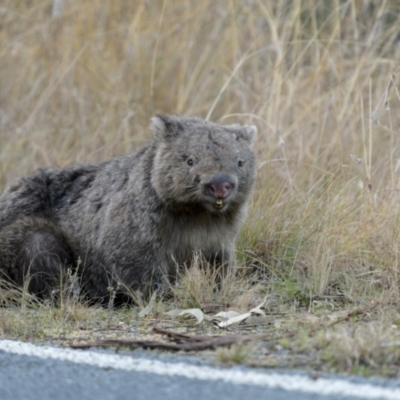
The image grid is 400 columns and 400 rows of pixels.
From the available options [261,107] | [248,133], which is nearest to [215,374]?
[248,133]

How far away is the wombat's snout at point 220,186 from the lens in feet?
22.6

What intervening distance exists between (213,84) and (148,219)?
4468mm

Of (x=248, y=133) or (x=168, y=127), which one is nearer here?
(x=168, y=127)

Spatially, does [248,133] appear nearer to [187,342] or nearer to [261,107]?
[261,107]

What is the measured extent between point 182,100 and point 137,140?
2.60 ft

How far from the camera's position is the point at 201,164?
280 inches

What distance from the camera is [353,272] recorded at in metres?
7.07

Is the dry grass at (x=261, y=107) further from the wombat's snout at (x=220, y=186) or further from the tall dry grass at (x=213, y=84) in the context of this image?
the wombat's snout at (x=220, y=186)

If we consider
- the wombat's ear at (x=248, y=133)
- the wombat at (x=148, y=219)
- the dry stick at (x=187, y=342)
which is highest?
the wombat's ear at (x=248, y=133)

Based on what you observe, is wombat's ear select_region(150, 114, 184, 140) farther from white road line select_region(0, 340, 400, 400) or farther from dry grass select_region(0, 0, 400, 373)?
white road line select_region(0, 340, 400, 400)

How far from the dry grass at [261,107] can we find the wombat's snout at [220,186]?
0.59 m

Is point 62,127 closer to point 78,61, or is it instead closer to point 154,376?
point 78,61

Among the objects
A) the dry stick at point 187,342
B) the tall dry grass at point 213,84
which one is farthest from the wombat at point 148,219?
the dry stick at point 187,342

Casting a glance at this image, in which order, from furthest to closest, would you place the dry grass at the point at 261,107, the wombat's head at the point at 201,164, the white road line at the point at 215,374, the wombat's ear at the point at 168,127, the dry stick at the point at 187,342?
the wombat's ear at the point at 168,127 < the dry grass at the point at 261,107 < the wombat's head at the point at 201,164 < the dry stick at the point at 187,342 < the white road line at the point at 215,374
